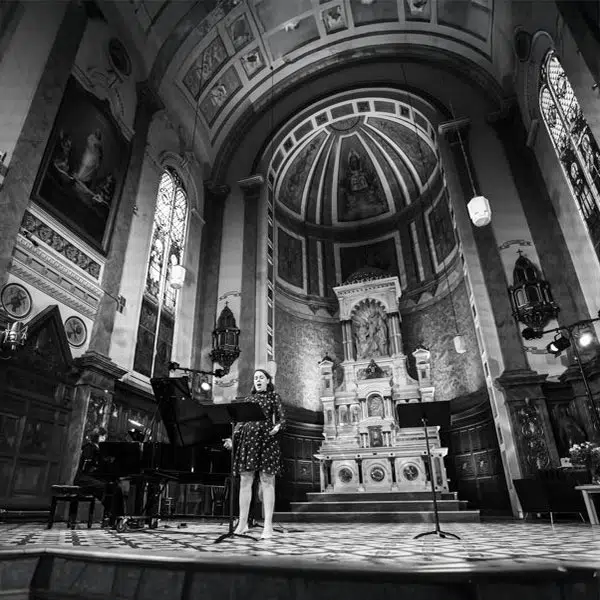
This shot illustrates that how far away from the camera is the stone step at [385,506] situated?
28.3ft

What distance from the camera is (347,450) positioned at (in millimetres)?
11734

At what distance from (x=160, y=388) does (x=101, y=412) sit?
3819mm

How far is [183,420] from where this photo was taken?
204 inches

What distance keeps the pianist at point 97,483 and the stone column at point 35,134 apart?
3.17 metres

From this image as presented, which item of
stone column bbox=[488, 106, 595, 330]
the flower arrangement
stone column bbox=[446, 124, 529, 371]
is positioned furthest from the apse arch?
the flower arrangement

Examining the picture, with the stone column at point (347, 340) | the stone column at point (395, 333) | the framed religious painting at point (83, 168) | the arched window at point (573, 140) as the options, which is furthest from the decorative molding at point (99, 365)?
the arched window at point (573, 140)

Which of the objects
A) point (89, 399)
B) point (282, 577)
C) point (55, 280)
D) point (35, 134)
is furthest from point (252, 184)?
point (282, 577)

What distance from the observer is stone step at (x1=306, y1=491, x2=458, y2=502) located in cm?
966

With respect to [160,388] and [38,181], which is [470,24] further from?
[160,388]

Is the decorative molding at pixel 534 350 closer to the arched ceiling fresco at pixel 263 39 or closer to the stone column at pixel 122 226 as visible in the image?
the arched ceiling fresco at pixel 263 39

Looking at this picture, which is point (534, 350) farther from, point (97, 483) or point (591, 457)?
point (97, 483)

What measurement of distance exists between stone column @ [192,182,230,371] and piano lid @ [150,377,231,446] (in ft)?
23.7

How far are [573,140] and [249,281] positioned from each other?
9.26 meters

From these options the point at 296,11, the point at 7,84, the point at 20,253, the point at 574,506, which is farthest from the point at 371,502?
the point at 296,11
